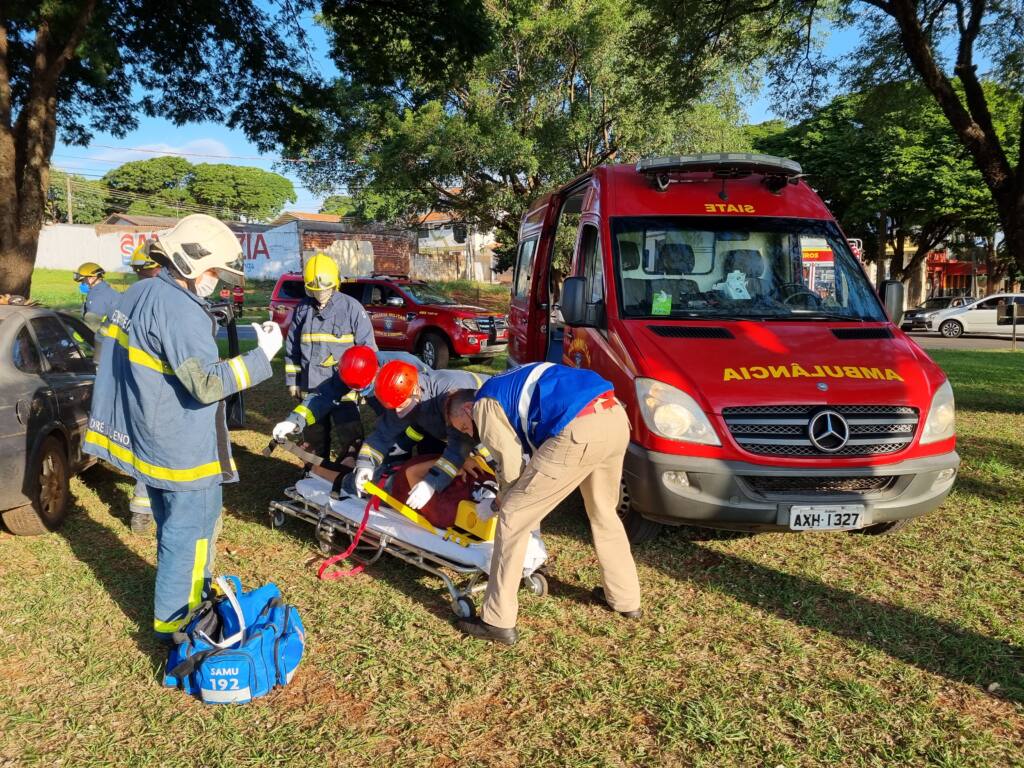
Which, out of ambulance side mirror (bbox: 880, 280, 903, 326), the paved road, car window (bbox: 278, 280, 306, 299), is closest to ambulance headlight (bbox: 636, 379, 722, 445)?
ambulance side mirror (bbox: 880, 280, 903, 326)

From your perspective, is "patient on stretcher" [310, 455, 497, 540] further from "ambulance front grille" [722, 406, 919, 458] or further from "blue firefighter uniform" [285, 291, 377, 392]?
"blue firefighter uniform" [285, 291, 377, 392]

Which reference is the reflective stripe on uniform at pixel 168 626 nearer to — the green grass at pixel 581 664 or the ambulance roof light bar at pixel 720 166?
the green grass at pixel 581 664

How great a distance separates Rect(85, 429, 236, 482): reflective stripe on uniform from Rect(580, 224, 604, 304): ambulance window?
283 cm

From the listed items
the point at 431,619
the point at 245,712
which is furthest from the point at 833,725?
the point at 245,712

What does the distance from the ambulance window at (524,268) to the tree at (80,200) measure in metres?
76.0

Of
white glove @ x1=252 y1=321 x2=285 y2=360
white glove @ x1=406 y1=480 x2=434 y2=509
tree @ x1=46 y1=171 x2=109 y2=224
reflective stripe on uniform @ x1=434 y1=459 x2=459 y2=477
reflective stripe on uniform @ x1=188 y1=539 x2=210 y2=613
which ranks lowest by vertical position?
reflective stripe on uniform @ x1=188 y1=539 x2=210 y2=613

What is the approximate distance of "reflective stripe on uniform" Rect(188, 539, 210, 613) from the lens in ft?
11.7

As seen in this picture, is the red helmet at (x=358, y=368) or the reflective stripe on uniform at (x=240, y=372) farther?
the red helmet at (x=358, y=368)

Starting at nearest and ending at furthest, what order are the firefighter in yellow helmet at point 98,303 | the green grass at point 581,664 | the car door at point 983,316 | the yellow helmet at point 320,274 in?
the green grass at point 581,664 < the yellow helmet at point 320,274 < the firefighter in yellow helmet at point 98,303 < the car door at point 983,316

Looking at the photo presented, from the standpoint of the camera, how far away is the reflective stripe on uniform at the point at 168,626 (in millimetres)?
3539

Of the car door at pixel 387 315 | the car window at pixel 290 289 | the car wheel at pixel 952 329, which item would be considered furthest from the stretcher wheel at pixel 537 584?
the car wheel at pixel 952 329

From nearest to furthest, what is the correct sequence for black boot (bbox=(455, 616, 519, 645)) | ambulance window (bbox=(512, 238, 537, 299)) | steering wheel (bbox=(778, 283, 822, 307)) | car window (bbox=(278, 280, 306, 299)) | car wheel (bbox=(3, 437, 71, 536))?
black boot (bbox=(455, 616, 519, 645))
car wheel (bbox=(3, 437, 71, 536))
steering wheel (bbox=(778, 283, 822, 307))
ambulance window (bbox=(512, 238, 537, 299))
car window (bbox=(278, 280, 306, 299))

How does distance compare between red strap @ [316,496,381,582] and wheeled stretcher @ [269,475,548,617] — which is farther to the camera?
red strap @ [316,496,381,582]

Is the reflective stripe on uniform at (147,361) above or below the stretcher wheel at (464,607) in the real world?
above
